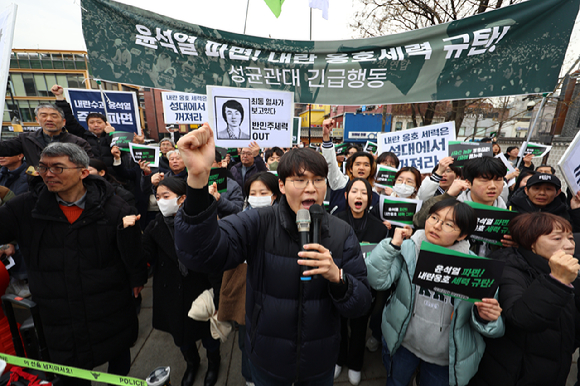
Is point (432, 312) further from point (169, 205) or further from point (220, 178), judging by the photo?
point (220, 178)

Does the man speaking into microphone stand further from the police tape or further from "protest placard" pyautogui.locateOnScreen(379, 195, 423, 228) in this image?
"protest placard" pyautogui.locateOnScreen(379, 195, 423, 228)

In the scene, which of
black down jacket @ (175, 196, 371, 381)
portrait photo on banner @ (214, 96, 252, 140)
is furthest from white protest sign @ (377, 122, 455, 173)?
black down jacket @ (175, 196, 371, 381)

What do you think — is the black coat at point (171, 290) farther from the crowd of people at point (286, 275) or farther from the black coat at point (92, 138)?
the black coat at point (92, 138)

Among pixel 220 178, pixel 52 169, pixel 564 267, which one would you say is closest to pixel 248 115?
pixel 220 178

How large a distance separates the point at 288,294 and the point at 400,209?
1.92 metres

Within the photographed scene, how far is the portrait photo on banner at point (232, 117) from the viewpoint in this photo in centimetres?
371

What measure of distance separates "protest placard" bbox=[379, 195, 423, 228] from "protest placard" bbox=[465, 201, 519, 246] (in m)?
0.66

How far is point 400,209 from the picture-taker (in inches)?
113

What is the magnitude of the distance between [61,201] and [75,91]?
22.8 feet

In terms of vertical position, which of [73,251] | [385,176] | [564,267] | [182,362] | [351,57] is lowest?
[182,362]

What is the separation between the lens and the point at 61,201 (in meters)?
1.98

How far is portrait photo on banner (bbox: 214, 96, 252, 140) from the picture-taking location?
146 inches

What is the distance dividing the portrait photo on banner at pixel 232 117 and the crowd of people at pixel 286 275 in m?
1.36

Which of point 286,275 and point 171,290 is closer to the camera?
point 286,275
